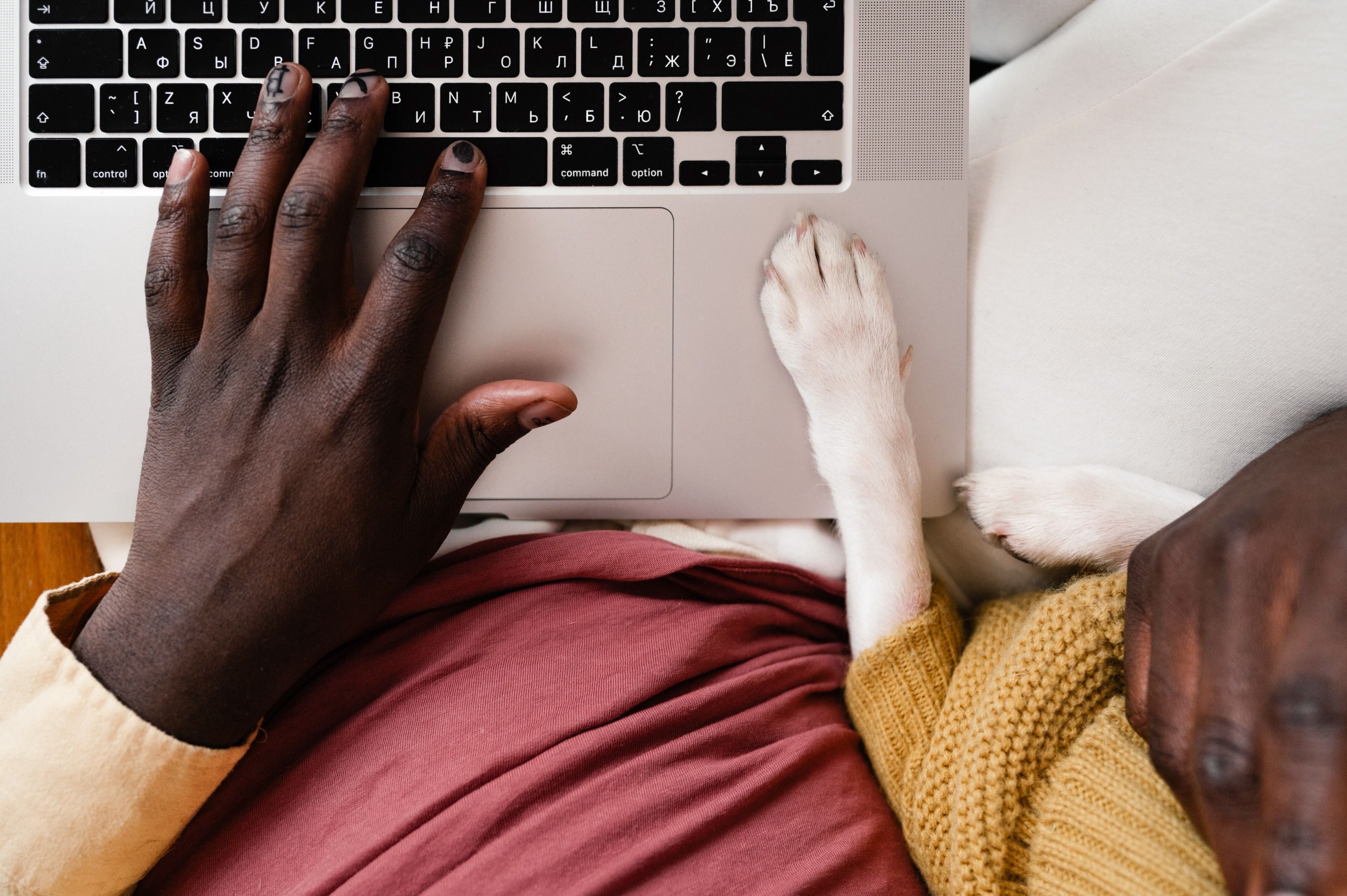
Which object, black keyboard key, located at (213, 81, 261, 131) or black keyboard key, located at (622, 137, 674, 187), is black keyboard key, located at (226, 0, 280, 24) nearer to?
black keyboard key, located at (213, 81, 261, 131)

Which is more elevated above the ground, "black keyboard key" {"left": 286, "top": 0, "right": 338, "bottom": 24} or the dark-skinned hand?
"black keyboard key" {"left": 286, "top": 0, "right": 338, "bottom": 24}

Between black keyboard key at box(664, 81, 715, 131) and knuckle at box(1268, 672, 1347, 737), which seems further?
black keyboard key at box(664, 81, 715, 131)

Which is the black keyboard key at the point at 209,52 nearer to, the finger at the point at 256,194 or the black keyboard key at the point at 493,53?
the finger at the point at 256,194

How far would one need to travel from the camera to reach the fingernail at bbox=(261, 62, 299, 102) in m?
0.61

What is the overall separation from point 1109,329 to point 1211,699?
1.05 ft

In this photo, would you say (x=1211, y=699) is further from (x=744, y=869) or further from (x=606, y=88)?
(x=606, y=88)

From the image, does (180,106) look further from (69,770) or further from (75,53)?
(69,770)

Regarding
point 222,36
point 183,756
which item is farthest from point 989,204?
point 183,756

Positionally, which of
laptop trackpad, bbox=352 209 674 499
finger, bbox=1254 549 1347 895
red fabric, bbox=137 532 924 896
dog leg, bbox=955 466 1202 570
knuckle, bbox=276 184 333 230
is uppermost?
knuckle, bbox=276 184 333 230

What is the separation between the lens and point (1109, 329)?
26.1 inches

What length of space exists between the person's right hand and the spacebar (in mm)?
516

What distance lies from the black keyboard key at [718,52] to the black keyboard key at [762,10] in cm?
1

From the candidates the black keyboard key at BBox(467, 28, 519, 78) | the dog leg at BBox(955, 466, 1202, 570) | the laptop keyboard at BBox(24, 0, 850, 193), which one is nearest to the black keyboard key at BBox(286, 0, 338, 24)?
the laptop keyboard at BBox(24, 0, 850, 193)

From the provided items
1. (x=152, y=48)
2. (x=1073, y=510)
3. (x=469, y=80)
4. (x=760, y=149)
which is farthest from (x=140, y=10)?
(x=1073, y=510)
